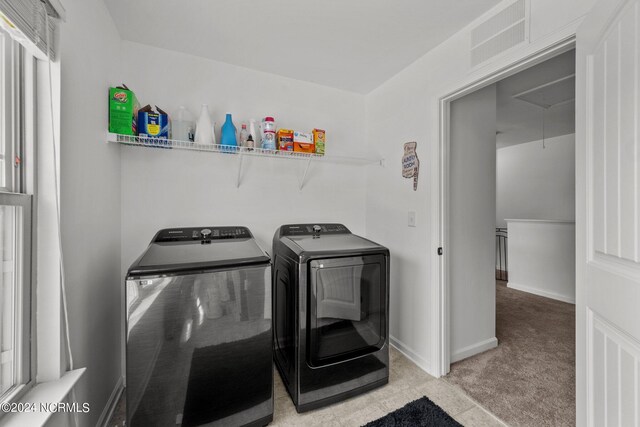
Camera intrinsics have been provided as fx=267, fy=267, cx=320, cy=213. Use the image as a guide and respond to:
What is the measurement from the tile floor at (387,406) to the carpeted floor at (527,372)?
0.12m

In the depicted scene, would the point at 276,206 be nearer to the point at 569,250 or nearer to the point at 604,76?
the point at 604,76

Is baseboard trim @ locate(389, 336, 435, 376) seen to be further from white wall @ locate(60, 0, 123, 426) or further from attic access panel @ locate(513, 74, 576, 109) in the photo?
attic access panel @ locate(513, 74, 576, 109)

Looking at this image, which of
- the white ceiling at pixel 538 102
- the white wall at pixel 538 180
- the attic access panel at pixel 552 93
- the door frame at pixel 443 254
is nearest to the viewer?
the door frame at pixel 443 254

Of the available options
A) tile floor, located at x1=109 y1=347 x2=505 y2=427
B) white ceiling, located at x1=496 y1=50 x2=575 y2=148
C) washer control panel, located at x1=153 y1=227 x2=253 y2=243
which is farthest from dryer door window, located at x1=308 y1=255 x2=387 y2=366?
white ceiling, located at x1=496 y1=50 x2=575 y2=148

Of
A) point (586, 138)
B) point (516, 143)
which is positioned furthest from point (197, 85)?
point (516, 143)

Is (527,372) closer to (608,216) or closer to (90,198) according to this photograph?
(608,216)

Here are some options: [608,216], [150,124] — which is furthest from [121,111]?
[608,216]

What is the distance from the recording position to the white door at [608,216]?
87 cm

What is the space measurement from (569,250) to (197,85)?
4.83 meters

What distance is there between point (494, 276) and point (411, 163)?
1.33 metres

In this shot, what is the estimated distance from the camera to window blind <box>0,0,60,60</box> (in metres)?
0.81

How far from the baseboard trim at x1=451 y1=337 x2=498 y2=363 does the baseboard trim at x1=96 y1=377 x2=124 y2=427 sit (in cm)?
245

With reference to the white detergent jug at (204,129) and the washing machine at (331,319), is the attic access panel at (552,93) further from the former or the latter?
the white detergent jug at (204,129)

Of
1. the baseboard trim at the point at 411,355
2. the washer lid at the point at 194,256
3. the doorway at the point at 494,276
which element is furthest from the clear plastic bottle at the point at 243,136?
the baseboard trim at the point at 411,355
